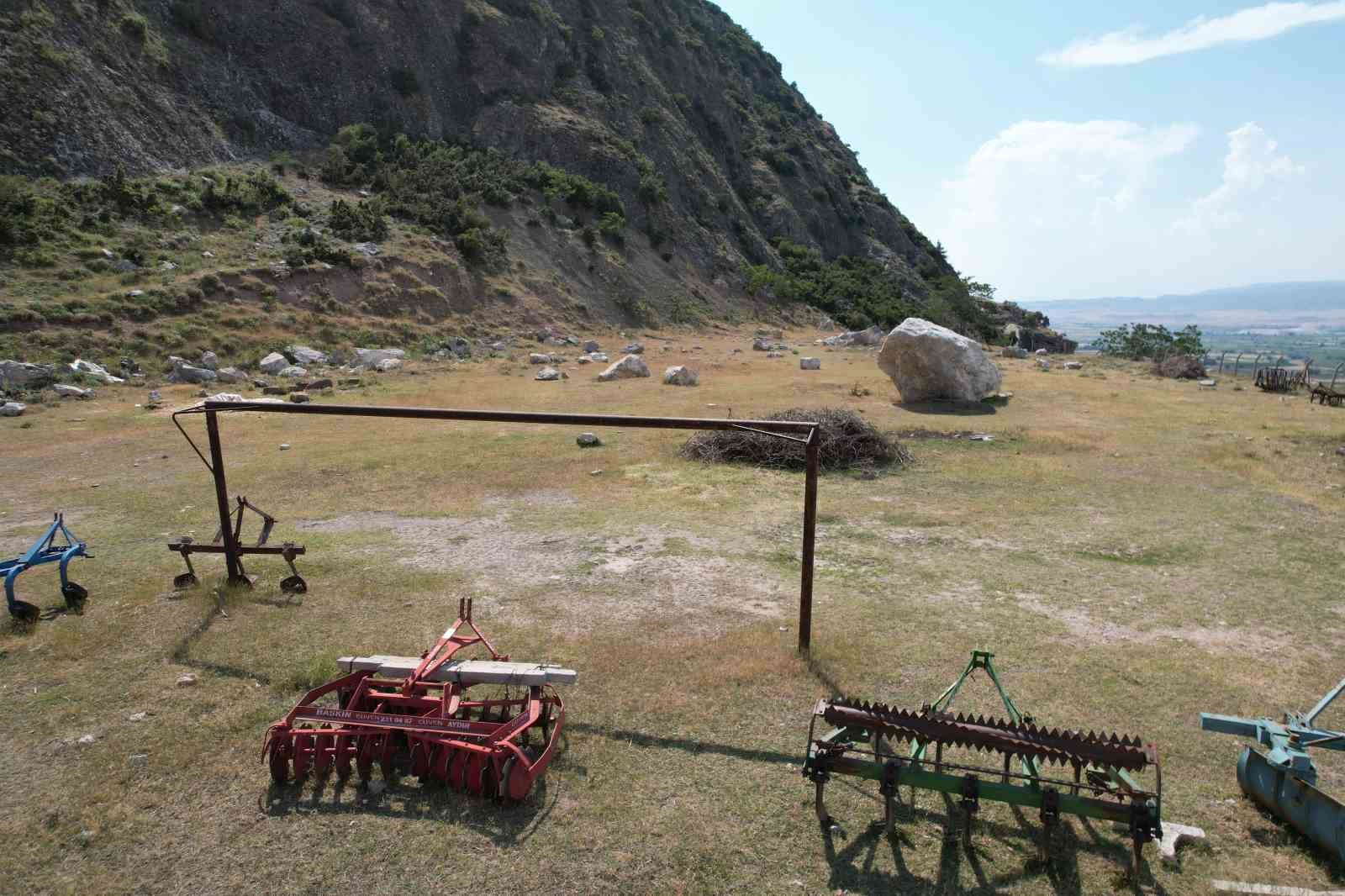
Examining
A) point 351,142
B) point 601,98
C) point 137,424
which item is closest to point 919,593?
point 137,424

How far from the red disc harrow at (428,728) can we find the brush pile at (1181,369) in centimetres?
3626

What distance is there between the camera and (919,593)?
29.2 ft

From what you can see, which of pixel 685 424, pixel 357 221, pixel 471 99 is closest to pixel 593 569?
pixel 685 424

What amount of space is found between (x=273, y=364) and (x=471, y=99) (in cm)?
3829

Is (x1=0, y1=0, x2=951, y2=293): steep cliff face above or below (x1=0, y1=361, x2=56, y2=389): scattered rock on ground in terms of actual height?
above

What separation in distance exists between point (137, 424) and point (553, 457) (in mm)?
10870

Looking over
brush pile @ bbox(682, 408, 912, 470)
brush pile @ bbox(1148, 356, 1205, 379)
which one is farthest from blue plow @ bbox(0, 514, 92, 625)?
brush pile @ bbox(1148, 356, 1205, 379)

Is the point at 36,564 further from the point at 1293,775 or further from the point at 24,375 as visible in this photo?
the point at 24,375

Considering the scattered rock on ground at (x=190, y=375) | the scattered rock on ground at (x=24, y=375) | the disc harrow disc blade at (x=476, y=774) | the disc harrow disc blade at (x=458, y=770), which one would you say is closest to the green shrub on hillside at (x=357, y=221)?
the scattered rock on ground at (x=190, y=375)

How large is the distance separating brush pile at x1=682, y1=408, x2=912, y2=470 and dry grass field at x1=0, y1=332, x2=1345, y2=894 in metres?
0.64

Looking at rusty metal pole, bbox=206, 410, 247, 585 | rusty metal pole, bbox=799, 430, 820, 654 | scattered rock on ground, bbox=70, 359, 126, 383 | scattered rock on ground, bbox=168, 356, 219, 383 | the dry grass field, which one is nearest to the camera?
the dry grass field

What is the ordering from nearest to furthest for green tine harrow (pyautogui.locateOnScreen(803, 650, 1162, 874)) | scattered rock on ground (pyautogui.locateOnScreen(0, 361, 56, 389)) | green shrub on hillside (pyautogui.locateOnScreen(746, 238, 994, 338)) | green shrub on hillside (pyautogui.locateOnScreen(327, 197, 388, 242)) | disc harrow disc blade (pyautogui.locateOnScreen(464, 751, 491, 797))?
1. green tine harrow (pyautogui.locateOnScreen(803, 650, 1162, 874))
2. disc harrow disc blade (pyautogui.locateOnScreen(464, 751, 491, 797))
3. scattered rock on ground (pyautogui.locateOnScreen(0, 361, 56, 389))
4. green shrub on hillside (pyautogui.locateOnScreen(327, 197, 388, 242))
5. green shrub on hillside (pyautogui.locateOnScreen(746, 238, 994, 338))

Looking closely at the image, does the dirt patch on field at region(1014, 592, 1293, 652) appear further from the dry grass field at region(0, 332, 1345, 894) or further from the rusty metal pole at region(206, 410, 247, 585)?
the rusty metal pole at region(206, 410, 247, 585)

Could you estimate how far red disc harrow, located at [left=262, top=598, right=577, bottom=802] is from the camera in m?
5.18
